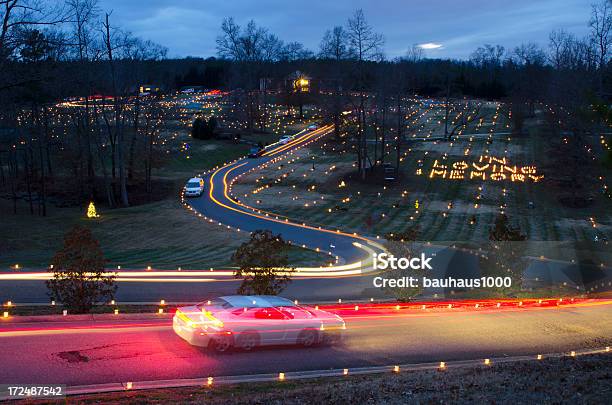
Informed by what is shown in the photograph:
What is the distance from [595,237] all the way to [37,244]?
115 ft

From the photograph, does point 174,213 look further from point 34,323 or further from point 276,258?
point 34,323

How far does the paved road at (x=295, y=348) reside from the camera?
1066 centimetres

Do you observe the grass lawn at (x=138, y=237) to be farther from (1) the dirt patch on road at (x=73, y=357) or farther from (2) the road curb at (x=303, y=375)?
(2) the road curb at (x=303, y=375)

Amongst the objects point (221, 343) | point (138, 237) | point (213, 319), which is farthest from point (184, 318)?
point (138, 237)

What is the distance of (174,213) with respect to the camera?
40.7 m

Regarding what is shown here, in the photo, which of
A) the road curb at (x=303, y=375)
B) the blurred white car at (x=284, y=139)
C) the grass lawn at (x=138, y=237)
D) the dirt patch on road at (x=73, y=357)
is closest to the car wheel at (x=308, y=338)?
the road curb at (x=303, y=375)

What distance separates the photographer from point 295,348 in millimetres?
13188

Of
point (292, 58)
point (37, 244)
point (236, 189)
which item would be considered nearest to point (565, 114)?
point (236, 189)

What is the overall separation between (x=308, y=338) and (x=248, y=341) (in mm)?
1525

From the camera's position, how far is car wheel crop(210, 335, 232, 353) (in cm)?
1222

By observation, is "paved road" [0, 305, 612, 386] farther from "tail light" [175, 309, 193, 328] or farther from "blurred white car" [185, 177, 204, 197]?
"blurred white car" [185, 177, 204, 197]

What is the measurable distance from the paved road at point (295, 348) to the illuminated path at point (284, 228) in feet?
34.3

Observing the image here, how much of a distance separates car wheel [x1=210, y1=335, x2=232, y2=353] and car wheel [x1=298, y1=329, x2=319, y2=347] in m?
1.75

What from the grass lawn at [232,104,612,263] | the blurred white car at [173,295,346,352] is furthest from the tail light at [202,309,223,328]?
the grass lawn at [232,104,612,263]
